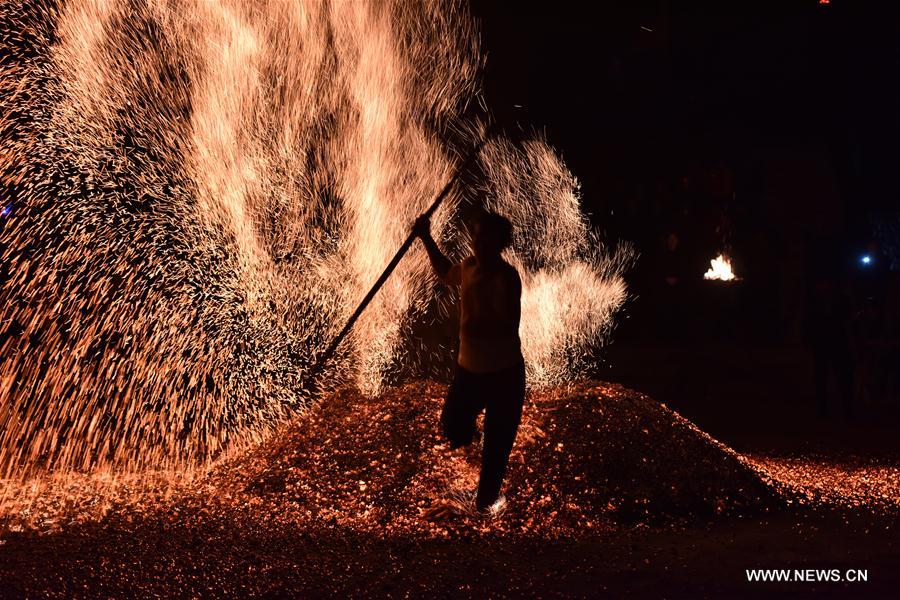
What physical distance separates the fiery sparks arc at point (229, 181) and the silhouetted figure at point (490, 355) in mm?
2050

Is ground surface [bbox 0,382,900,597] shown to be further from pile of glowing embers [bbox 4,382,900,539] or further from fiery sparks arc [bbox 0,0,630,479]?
fiery sparks arc [bbox 0,0,630,479]

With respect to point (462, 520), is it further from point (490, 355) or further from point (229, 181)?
point (229, 181)

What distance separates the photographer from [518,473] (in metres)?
4.89

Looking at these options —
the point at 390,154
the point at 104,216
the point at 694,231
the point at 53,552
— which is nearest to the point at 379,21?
the point at 390,154

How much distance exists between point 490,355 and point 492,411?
0.32 metres

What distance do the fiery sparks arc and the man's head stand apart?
7.60 ft

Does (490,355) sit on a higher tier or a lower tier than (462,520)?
higher

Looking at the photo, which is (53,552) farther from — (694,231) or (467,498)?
(694,231)

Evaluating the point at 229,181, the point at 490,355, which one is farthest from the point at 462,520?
the point at 229,181

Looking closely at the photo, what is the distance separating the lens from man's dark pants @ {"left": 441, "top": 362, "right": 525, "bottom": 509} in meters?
4.35

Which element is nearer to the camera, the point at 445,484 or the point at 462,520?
the point at 462,520

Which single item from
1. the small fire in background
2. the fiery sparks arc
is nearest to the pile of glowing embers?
the fiery sparks arc

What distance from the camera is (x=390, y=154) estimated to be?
6922 mm

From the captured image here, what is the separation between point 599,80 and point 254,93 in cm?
1219
